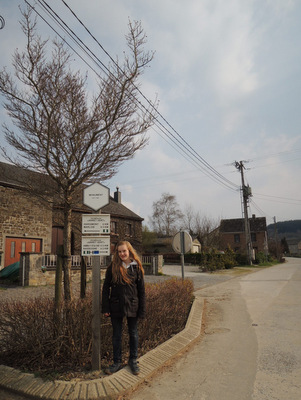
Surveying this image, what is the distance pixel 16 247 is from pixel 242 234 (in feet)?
190

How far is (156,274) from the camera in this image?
20469 millimetres

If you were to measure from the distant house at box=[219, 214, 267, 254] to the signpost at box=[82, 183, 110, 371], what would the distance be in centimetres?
6434

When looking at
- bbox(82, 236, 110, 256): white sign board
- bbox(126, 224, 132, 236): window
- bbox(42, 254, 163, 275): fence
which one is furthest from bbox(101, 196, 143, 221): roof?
bbox(82, 236, 110, 256): white sign board

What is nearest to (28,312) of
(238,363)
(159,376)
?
(159,376)

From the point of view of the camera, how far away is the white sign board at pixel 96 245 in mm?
4129

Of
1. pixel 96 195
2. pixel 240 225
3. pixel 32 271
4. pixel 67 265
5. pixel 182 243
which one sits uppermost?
pixel 240 225

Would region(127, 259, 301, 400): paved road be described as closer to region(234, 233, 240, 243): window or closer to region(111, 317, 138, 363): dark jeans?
region(111, 317, 138, 363): dark jeans

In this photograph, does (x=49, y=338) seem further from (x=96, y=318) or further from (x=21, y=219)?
(x=21, y=219)

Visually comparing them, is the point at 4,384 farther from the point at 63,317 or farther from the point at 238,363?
the point at 238,363

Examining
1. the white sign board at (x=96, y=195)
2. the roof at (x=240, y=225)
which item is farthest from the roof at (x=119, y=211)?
the roof at (x=240, y=225)

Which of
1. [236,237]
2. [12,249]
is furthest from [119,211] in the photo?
[236,237]

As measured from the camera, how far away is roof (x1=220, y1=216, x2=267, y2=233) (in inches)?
2687

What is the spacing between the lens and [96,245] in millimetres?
4164

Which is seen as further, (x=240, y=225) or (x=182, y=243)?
(x=240, y=225)
